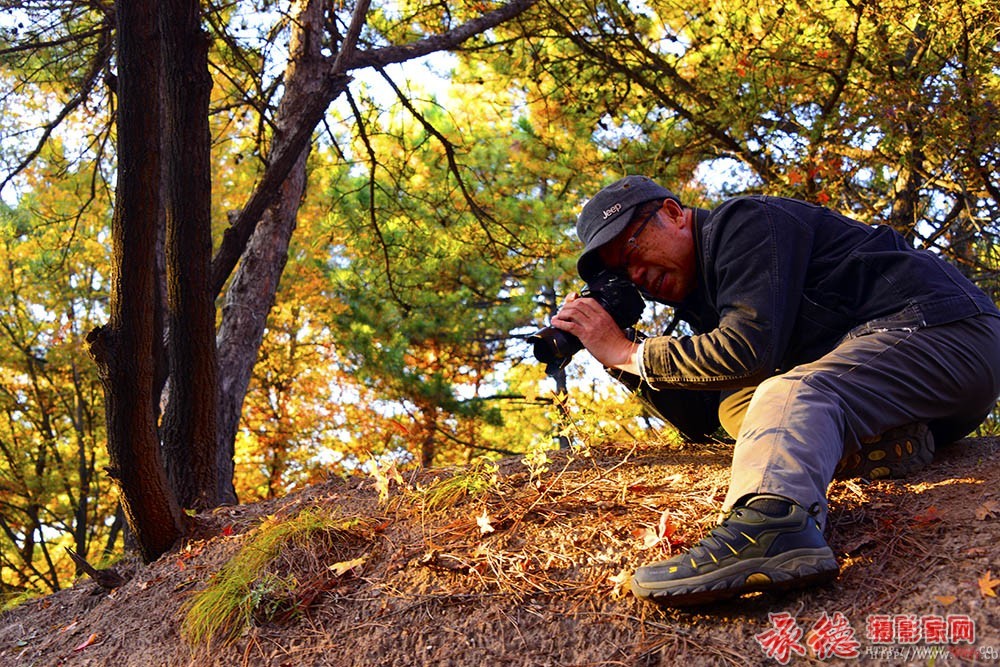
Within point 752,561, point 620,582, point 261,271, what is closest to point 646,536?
point 620,582

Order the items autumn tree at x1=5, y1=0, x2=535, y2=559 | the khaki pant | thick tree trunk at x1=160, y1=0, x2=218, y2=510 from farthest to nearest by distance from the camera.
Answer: thick tree trunk at x1=160, y1=0, x2=218, y2=510 → autumn tree at x1=5, y1=0, x2=535, y2=559 → the khaki pant

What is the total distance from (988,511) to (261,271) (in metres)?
5.06

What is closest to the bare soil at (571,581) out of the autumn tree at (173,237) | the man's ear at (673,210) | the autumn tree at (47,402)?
the autumn tree at (173,237)

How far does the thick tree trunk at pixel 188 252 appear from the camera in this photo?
12.9 feet

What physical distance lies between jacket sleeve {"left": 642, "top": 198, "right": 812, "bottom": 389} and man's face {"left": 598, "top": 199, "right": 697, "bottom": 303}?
0.40 feet

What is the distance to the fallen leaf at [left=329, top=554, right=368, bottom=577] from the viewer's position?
8.93 feet

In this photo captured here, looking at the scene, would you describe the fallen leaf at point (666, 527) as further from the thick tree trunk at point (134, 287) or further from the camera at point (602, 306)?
the thick tree trunk at point (134, 287)

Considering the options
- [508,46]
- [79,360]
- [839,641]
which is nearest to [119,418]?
[839,641]

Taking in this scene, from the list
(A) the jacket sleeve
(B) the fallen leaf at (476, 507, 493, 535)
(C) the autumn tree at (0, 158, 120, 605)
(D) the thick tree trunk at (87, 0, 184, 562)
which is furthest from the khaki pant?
(C) the autumn tree at (0, 158, 120, 605)

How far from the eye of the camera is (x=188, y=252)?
13.3 feet

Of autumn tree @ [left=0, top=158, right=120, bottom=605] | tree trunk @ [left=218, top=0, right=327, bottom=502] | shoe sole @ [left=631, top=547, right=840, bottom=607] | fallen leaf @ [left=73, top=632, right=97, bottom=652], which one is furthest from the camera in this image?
autumn tree @ [left=0, top=158, right=120, bottom=605]

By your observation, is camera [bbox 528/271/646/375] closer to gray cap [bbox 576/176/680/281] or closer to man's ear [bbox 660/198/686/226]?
gray cap [bbox 576/176/680/281]

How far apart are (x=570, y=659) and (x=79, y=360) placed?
11464 millimetres

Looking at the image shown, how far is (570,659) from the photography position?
2105mm
